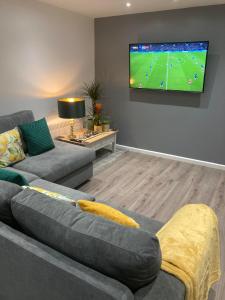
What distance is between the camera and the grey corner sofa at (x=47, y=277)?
1.07 m

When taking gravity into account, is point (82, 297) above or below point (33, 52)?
below

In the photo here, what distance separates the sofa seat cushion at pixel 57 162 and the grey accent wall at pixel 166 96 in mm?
1557

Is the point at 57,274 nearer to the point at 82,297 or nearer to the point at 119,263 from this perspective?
the point at 82,297

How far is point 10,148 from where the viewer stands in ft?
9.41

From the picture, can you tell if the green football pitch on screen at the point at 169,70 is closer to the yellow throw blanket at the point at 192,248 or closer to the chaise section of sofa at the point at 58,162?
the chaise section of sofa at the point at 58,162

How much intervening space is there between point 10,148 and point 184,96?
272cm

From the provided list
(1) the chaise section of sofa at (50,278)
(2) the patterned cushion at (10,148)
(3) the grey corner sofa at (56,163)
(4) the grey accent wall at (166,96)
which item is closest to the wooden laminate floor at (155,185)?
(3) the grey corner sofa at (56,163)

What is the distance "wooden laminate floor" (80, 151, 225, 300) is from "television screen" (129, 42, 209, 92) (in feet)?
4.10

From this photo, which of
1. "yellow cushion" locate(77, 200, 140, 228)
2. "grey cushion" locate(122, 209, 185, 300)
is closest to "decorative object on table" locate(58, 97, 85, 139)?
"yellow cushion" locate(77, 200, 140, 228)

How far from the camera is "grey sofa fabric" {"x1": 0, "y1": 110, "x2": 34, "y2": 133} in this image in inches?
120

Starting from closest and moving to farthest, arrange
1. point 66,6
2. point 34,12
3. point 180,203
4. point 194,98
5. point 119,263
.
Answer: point 119,263, point 180,203, point 34,12, point 66,6, point 194,98

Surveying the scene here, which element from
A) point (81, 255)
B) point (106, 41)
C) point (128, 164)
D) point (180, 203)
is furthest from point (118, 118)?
point (81, 255)

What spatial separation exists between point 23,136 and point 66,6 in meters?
2.07

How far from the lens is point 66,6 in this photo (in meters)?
3.76
